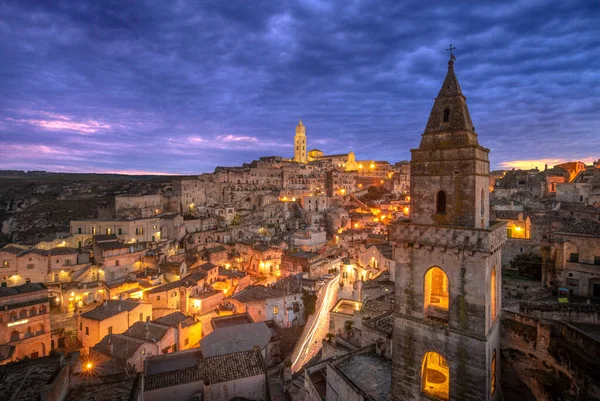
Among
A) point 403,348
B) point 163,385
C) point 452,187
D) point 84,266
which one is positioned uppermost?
point 452,187

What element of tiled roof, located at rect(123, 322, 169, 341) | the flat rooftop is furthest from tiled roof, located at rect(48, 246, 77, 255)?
the flat rooftop

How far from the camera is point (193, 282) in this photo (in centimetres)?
3167

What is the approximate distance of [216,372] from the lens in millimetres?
18438

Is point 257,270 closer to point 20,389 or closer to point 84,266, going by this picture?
point 84,266

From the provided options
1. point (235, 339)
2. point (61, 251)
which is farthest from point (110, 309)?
point (61, 251)

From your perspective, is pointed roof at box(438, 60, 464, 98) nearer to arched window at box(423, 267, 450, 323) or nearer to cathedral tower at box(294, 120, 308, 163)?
arched window at box(423, 267, 450, 323)

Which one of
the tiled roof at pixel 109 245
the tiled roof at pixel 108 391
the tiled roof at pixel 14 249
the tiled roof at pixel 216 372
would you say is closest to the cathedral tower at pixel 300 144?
the tiled roof at pixel 109 245

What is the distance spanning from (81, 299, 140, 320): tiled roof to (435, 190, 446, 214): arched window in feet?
83.3

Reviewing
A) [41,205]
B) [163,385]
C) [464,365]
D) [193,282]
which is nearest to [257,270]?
[193,282]

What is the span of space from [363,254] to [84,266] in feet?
103

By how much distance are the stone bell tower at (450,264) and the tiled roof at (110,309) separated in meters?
22.9

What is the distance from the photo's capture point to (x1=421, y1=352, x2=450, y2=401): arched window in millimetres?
10741

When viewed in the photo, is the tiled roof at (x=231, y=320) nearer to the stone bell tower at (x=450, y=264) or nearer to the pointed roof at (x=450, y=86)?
the stone bell tower at (x=450, y=264)

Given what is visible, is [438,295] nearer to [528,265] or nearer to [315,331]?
[315,331]
